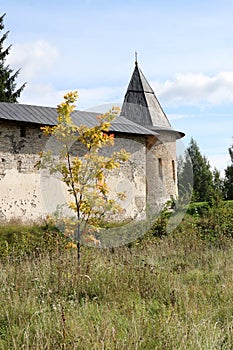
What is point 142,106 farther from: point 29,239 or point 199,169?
point 199,169

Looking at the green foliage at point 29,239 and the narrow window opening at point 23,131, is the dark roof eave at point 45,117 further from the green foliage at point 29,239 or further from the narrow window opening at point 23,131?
the green foliage at point 29,239

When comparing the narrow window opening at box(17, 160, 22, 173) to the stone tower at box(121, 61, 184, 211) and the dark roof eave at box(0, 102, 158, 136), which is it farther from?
the stone tower at box(121, 61, 184, 211)

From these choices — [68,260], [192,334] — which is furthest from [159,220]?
[192,334]

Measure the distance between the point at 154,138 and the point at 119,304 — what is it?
48.9ft

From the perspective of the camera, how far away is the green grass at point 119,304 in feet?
12.1

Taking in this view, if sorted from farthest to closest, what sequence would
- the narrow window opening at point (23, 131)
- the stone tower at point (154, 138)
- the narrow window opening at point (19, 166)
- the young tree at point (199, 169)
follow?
the young tree at point (199, 169) < the stone tower at point (154, 138) < the narrow window opening at point (23, 131) < the narrow window opening at point (19, 166)

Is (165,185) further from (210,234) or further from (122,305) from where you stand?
(122,305)

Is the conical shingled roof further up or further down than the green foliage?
further up

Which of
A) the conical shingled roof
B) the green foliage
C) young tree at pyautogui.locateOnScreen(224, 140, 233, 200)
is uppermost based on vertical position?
the conical shingled roof

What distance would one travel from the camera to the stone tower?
19062 millimetres

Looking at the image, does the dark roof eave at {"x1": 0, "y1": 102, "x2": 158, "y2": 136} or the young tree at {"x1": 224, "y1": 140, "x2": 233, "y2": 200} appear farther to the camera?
the young tree at {"x1": 224, "y1": 140, "x2": 233, "y2": 200}

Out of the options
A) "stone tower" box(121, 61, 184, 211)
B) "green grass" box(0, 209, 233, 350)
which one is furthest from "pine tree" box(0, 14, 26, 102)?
"green grass" box(0, 209, 233, 350)

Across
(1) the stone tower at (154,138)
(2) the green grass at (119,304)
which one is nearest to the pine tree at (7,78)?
(1) the stone tower at (154,138)

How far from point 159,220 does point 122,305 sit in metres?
7.46
